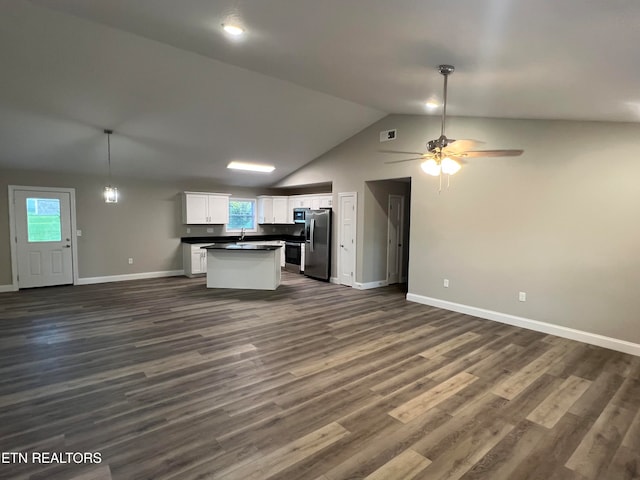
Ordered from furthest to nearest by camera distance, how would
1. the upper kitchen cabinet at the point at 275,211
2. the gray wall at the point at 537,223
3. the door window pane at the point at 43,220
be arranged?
1. the upper kitchen cabinet at the point at 275,211
2. the door window pane at the point at 43,220
3. the gray wall at the point at 537,223

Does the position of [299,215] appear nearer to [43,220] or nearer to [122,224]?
[122,224]

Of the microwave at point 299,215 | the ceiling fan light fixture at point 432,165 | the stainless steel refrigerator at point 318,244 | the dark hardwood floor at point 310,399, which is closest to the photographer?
the dark hardwood floor at point 310,399

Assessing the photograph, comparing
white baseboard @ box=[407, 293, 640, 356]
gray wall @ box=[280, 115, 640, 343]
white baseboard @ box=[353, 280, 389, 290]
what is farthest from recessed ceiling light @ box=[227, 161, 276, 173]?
white baseboard @ box=[407, 293, 640, 356]

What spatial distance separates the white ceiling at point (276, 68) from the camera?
2.26m

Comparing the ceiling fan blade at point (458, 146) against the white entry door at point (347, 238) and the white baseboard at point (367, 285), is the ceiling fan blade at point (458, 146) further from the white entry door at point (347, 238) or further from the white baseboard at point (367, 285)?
the white baseboard at point (367, 285)

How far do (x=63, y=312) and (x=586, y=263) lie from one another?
7544 millimetres

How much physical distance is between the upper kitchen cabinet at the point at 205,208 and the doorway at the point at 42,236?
233 centimetres

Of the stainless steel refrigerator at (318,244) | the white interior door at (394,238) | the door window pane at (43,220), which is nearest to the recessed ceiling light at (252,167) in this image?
the stainless steel refrigerator at (318,244)

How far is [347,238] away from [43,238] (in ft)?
20.9

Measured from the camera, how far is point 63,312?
5.31 m

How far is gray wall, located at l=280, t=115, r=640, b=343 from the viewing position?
3998mm

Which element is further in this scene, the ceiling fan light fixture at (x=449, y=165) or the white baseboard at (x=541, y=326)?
the white baseboard at (x=541, y=326)

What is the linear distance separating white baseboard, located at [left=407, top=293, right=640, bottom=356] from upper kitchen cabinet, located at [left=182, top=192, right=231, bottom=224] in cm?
552

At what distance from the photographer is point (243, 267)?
23.0 feet
